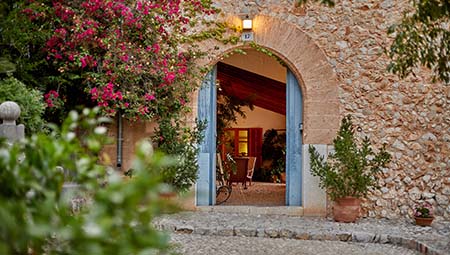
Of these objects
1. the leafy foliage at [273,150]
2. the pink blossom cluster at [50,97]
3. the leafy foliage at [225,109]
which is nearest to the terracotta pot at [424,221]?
the pink blossom cluster at [50,97]

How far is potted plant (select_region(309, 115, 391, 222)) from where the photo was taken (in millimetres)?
6844

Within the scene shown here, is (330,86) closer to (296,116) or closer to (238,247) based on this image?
(296,116)

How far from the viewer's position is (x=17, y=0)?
6.94 meters

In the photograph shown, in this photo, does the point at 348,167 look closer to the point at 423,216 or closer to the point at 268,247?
the point at 423,216

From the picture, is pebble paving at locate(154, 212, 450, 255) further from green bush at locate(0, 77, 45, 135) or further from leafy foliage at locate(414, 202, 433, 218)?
green bush at locate(0, 77, 45, 135)

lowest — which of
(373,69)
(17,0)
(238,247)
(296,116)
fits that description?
(238,247)

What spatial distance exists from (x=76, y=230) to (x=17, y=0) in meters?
6.65

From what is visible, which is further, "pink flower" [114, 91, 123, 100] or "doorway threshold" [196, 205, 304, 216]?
"doorway threshold" [196, 205, 304, 216]

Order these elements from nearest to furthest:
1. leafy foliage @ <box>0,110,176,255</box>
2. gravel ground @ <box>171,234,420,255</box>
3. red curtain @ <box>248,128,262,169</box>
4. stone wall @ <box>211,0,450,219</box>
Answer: leafy foliage @ <box>0,110,176,255</box> < gravel ground @ <box>171,234,420,255</box> < stone wall @ <box>211,0,450,219</box> < red curtain @ <box>248,128,262,169</box>

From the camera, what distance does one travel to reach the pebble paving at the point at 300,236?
5.48 m

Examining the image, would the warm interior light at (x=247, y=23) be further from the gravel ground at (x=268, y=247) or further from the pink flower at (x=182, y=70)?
the gravel ground at (x=268, y=247)

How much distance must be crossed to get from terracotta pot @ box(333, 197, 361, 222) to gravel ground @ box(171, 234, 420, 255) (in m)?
0.99

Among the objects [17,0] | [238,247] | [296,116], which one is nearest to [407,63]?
[238,247]

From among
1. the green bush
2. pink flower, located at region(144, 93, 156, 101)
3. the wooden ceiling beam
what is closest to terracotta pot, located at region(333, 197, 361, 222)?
pink flower, located at region(144, 93, 156, 101)
